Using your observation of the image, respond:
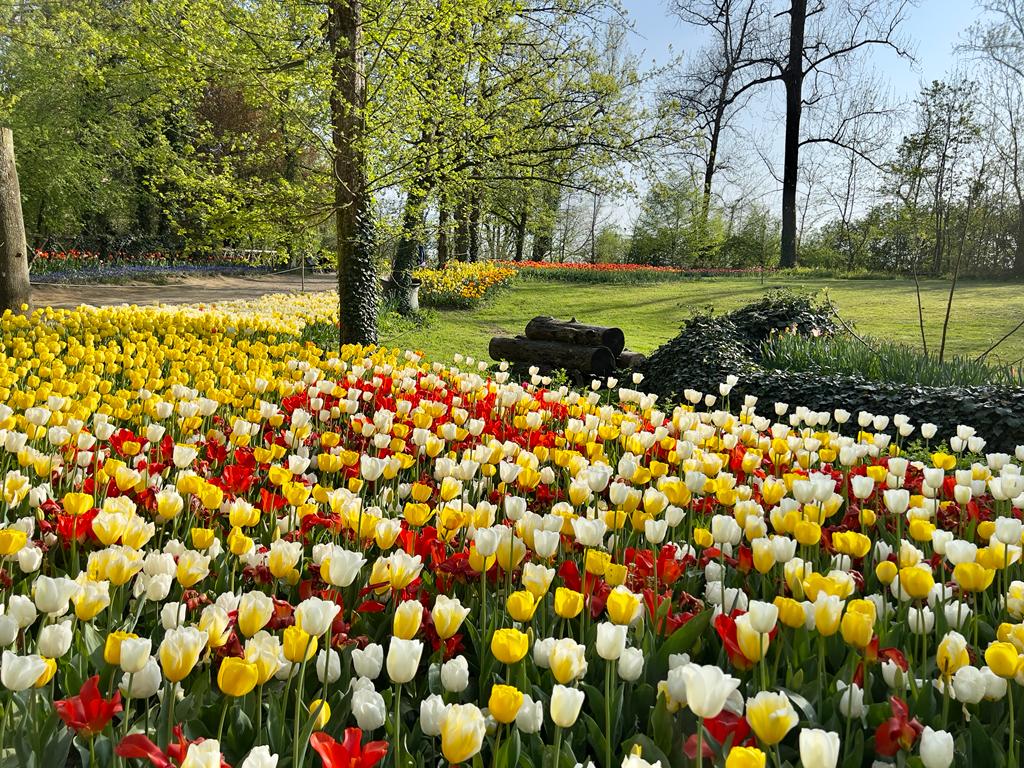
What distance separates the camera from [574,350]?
820 cm

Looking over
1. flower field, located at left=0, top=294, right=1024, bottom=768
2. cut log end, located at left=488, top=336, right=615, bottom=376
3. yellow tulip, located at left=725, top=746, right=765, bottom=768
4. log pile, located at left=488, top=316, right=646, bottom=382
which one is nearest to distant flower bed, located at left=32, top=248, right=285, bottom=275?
cut log end, located at left=488, top=336, right=615, bottom=376

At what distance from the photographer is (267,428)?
13.8 ft

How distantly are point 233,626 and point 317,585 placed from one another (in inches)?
16.6

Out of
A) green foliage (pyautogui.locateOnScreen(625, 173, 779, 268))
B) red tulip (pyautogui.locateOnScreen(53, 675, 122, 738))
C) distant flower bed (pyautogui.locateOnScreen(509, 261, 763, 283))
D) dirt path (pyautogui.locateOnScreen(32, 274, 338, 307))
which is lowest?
red tulip (pyautogui.locateOnScreen(53, 675, 122, 738))

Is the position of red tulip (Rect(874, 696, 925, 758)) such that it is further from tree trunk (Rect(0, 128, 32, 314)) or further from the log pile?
tree trunk (Rect(0, 128, 32, 314))

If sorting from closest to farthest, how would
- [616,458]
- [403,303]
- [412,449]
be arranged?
[412,449], [616,458], [403,303]

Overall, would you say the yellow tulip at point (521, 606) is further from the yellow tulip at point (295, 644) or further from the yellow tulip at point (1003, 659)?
the yellow tulip at point (1003, 659)

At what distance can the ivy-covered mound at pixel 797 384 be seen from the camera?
5.52 meters

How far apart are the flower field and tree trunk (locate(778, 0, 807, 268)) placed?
23.9 metres

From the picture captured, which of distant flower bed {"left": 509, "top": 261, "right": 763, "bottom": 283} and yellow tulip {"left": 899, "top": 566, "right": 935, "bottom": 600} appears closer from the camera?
yellow tulip {"left": 899, "top": 566, "right": 935, "bottom": 600}

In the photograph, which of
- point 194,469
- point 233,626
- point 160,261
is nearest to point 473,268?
point 160,261

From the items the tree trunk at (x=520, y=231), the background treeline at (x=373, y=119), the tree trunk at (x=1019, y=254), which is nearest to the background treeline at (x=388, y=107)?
the background treeline at (x=373, y=119)

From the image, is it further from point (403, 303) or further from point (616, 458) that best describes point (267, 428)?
point (403, 303)

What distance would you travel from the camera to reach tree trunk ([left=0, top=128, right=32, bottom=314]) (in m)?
8.11
